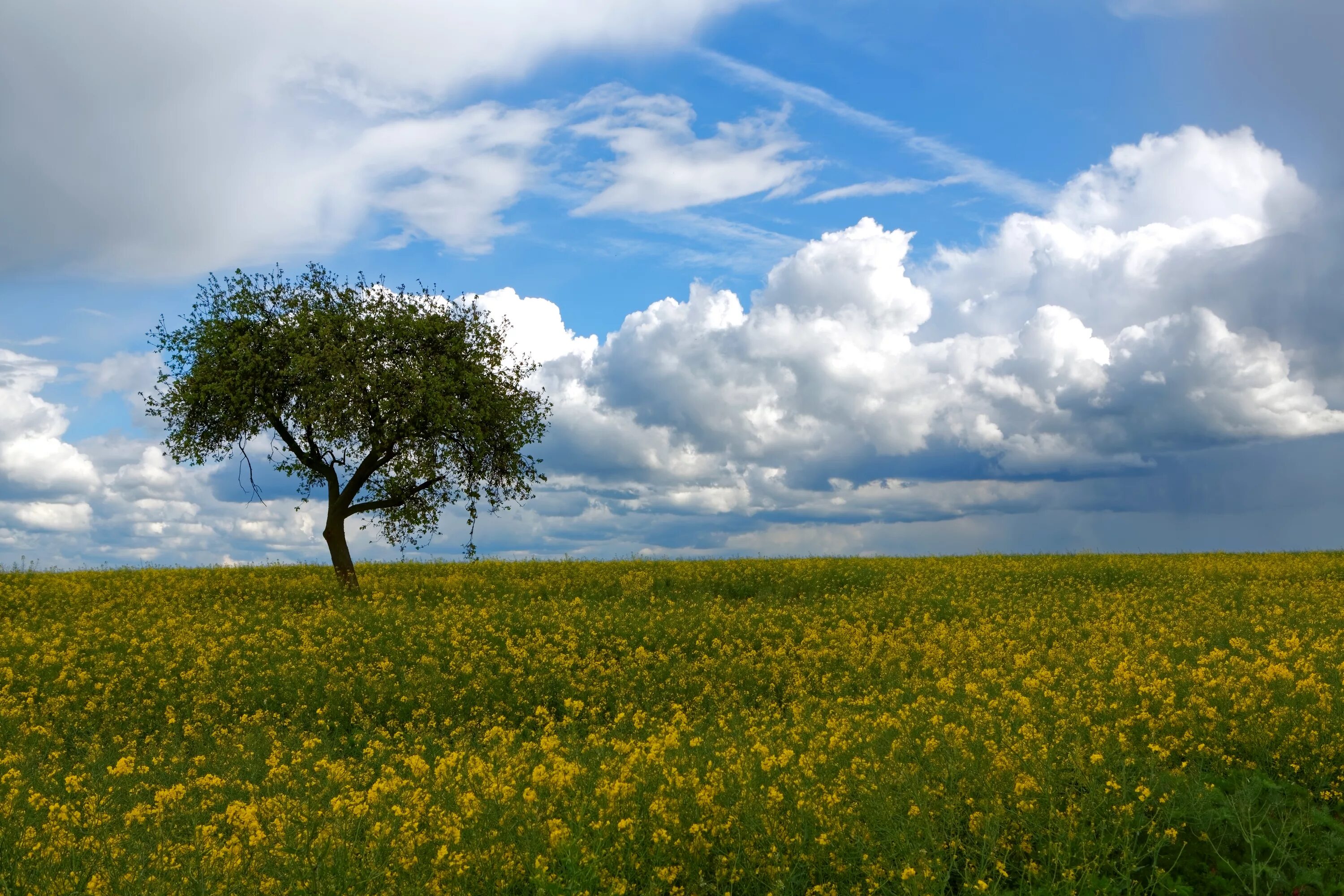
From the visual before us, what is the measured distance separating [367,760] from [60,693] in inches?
388

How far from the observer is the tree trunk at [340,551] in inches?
1152

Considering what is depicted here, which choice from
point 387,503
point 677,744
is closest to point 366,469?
point 387,503

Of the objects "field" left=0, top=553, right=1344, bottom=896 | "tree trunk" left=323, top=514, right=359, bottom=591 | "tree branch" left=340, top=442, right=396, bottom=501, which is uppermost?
"tree branch" left=340, top=442, right=396, bottom=501

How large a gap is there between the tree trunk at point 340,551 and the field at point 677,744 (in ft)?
5.77

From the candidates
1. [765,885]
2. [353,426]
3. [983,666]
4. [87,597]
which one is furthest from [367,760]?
[87,597]

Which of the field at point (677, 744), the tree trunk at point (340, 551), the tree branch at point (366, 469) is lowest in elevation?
the field at point (677, 744)

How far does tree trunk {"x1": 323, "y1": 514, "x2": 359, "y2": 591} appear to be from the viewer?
29266mm

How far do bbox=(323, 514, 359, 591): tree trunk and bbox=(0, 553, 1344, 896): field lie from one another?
1.76m

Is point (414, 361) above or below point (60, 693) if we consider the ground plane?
above

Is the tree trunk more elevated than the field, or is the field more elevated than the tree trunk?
the tree trunk

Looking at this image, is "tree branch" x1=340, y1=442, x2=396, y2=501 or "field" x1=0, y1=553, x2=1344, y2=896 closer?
"field" x1=0, y1=553, x2=1344, y2=896

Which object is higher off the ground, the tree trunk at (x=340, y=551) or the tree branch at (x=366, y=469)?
the tree branch at (x=366, y=469)

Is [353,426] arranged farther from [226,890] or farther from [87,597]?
[226,890]

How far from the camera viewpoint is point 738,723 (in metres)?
13.8
